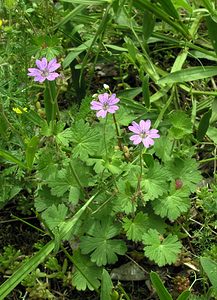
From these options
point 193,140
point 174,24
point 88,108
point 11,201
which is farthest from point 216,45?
point 11,201

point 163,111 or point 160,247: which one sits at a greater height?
point 163,111

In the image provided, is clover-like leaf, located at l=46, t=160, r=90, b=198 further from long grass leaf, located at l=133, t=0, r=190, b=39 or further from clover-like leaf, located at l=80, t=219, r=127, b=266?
long grass leaf, located at l=133, t=0, r=190, b=39

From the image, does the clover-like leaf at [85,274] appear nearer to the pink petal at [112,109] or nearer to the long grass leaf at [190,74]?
the pink petal at [112,109]

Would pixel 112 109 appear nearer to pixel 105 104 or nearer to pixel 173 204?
pixel 105 104

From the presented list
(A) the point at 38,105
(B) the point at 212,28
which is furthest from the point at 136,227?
(B) the point at 212,28

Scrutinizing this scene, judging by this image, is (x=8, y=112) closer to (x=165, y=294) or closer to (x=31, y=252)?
(x=31, y=252)

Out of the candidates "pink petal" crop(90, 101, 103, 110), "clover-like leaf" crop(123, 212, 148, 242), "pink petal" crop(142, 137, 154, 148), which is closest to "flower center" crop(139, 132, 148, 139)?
"pink petal" crop(142, 137, 154, 148)
